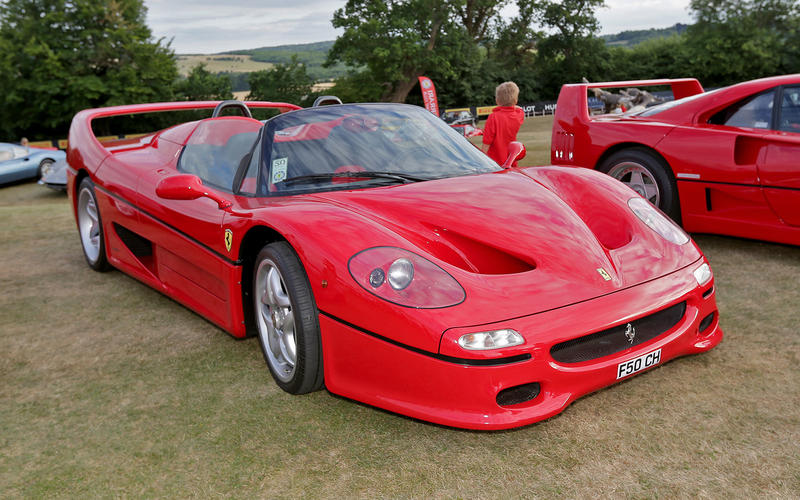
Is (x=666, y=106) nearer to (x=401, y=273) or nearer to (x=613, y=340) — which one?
(x=613, y=340)

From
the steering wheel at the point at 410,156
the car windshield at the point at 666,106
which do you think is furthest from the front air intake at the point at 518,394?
the car windshield at the point at 666,106

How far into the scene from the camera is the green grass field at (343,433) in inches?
83.3

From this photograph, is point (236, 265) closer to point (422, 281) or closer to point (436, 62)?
point (422, 281)

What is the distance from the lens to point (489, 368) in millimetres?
2180

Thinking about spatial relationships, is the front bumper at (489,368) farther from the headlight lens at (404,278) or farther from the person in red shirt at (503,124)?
the person in red shirt at (503,124)

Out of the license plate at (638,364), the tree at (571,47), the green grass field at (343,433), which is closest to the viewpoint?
the green grass field at (343,433)

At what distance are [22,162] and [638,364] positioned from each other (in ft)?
45.8

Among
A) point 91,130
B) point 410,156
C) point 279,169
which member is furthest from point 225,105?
point 410,156

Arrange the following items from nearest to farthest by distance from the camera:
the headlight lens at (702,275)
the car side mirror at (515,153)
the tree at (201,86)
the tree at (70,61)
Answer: the headlight lens at (702,275) → the car side mirror at (515,153) → the tree at (70,61) → the tree at (201,86)

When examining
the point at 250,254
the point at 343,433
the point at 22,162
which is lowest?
the point at 343,433

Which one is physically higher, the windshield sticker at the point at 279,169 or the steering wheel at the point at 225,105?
the steering wheel at the point at 225,105

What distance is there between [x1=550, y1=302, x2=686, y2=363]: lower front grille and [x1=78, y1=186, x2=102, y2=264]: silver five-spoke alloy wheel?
12.5 feet

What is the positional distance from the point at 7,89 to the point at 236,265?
137 ft

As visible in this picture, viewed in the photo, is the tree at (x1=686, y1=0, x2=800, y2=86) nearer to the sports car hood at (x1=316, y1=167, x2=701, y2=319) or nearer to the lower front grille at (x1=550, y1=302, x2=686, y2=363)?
the sports car hood at (x1=316, y1=167, x2=701, y2=319)
